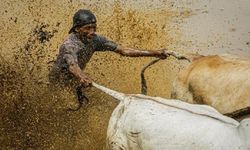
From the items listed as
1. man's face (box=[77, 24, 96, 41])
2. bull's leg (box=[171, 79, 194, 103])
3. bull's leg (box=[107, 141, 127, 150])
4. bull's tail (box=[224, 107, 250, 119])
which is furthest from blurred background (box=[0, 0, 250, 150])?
bull's tail (box=[224, 107, 250, 119])

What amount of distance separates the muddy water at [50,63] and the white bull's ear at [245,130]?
310 centimetres

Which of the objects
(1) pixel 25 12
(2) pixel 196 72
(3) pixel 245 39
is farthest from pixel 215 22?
(2) pixel 196 72

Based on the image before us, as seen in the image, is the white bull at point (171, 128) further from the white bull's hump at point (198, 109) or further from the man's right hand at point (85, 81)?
the man's right hand at point (85, 81)

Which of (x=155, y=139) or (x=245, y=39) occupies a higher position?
(x=155, y=139)

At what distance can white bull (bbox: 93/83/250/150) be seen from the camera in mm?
4508

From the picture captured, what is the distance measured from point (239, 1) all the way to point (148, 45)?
3.19 metres

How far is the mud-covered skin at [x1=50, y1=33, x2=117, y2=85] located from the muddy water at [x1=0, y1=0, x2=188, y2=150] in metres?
0.24

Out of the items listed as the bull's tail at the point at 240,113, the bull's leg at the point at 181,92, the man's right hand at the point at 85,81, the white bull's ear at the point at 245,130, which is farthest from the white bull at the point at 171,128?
the bull's leg at the point at 181,92

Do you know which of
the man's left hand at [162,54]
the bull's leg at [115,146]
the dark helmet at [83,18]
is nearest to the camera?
the bull's leg at [115,146]

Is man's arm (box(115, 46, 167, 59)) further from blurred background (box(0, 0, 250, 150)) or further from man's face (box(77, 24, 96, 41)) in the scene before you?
blurred background (box(0, 0, 250, 150))

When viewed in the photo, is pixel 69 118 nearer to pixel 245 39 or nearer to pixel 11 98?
pixel 11 98

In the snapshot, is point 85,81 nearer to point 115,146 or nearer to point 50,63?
point 115,146

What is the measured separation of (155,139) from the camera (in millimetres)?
4703

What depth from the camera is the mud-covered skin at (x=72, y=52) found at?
683 centimetres
